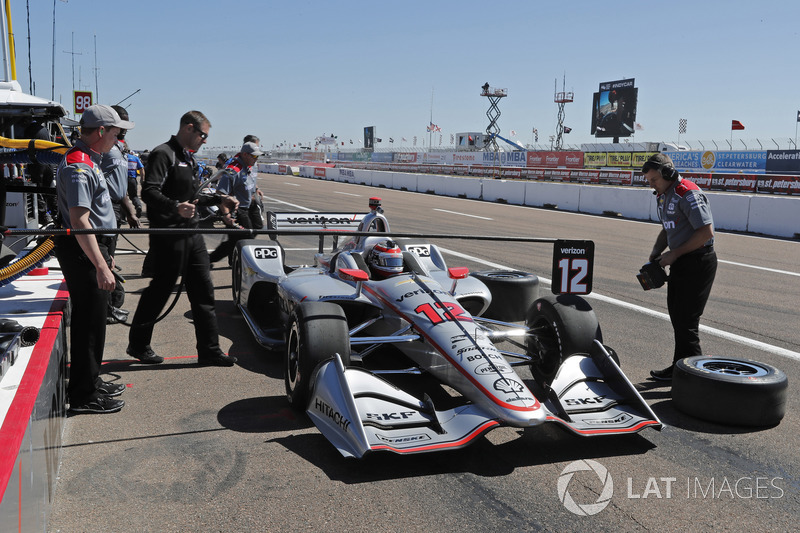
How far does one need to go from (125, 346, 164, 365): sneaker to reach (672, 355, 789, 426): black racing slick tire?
3948mm

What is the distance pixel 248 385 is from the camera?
5152mm

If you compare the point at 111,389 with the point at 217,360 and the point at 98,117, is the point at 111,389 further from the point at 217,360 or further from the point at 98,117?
the point at 98,117

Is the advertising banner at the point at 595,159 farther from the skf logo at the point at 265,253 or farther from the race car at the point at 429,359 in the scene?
the race car at the point at 429,359

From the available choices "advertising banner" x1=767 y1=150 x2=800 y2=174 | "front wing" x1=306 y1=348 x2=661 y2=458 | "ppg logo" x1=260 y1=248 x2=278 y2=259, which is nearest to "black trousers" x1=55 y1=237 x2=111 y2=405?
"front wing" x1=306 y1=348 x2=661 y2=458

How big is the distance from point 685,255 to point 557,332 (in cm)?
129

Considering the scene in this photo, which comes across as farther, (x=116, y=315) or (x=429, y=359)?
(x=116, y=315)

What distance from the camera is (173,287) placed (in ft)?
17.8

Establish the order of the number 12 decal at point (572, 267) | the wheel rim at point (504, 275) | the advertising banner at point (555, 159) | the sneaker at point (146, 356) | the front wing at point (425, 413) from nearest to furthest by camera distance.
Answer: the front wing at point (425, 413)
the number 12 decal at point (572, 267)
the sneaker at point (146, 356)
the wheel rim at point (504, 275)
the advertising banner at point (555, 159)

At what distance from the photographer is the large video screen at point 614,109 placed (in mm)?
61344

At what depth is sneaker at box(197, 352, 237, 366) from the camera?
559 cm

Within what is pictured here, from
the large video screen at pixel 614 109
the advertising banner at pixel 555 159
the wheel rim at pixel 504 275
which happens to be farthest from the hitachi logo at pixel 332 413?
the large video screen at pixel 614 109

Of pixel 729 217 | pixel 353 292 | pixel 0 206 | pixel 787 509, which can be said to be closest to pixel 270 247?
pixel 353 292

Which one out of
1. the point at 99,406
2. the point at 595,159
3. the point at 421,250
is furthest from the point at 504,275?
the point at 595,159

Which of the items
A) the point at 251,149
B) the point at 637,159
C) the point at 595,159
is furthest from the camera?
the point at 595,159
